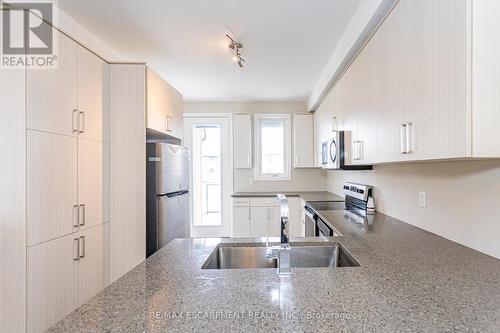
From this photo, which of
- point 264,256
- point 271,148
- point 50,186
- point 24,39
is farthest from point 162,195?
point 271,148

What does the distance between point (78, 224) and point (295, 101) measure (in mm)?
3730

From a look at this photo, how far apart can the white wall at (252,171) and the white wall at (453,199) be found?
7.43 ft

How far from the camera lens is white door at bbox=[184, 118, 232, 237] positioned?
15.2ft

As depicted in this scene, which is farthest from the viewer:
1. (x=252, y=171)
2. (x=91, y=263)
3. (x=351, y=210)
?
(x=252, y=171)

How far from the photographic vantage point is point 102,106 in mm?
2203

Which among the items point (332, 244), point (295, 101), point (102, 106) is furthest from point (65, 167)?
point (295, 101)

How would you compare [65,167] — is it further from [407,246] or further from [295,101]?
[295,101]

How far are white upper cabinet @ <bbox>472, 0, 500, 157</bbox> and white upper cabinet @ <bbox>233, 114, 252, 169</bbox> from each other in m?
3.55

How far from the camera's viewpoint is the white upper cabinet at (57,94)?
1558 mm

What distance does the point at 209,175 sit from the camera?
4.70 metres

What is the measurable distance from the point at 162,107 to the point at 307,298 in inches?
89.0

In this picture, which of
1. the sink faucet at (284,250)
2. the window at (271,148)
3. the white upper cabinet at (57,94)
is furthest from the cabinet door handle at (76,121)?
the window at (271,148)

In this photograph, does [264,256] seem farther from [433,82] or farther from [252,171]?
[252,171]

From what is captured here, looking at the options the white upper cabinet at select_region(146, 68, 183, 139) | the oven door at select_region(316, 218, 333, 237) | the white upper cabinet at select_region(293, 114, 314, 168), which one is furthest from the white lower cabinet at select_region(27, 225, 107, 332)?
the white upper cabinet at select_region(293, 114, 314, 168)
